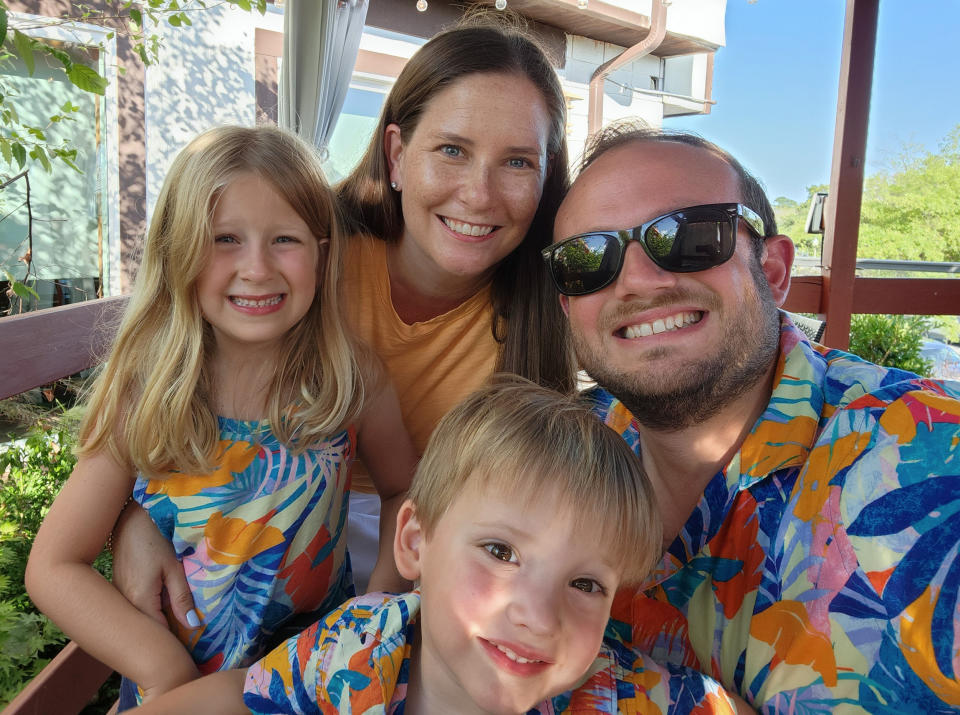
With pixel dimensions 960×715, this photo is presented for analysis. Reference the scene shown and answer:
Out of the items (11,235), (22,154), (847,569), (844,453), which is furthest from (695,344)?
(11,235)

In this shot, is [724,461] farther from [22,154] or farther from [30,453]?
[30,453]

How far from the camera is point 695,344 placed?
1563 mm

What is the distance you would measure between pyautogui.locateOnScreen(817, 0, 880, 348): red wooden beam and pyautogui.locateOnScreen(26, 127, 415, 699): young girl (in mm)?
4619

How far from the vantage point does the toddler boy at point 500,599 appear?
118 centimetres

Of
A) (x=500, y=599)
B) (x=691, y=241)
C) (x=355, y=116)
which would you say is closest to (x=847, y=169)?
(x=691, y=241)

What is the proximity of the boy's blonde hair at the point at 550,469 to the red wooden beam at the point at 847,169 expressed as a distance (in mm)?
4723

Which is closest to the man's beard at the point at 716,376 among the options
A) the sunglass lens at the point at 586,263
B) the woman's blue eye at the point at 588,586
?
the sunglass lens at the point at 586,263

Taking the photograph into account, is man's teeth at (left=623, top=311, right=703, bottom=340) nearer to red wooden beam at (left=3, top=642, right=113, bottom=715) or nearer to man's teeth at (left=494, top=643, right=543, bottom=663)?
man's teeth at (left=494, top=643, right=543, bottom=663)

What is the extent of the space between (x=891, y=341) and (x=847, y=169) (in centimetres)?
322

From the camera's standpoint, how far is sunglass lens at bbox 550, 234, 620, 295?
5.33 feet

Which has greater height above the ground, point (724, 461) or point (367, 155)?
point (367, 155)

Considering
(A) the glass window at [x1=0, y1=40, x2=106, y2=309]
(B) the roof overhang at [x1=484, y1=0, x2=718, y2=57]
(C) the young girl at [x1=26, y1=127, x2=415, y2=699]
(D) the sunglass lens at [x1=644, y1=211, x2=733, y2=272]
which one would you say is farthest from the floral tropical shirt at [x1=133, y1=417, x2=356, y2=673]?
(B) the roof overhang at [x1=484, y1=0, x2=718, y2=57]

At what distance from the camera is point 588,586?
1.27 metres

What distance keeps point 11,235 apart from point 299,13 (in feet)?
9.38
